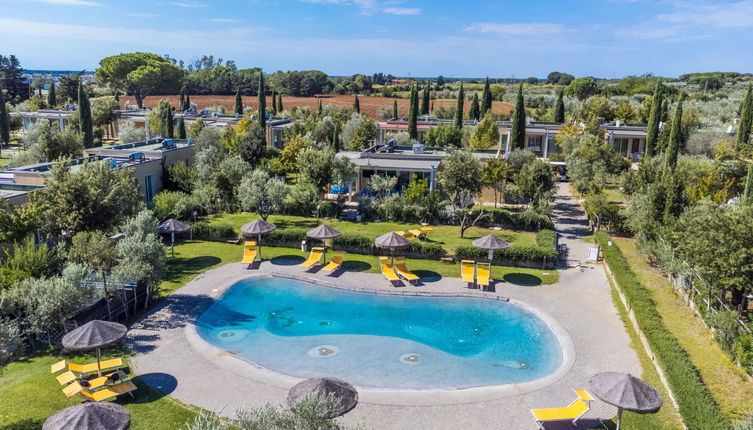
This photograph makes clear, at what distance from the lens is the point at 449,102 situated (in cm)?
10444

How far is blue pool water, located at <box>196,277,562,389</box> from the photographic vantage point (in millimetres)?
16609

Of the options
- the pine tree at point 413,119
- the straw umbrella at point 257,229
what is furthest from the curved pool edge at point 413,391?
the pine tree at point 413,119

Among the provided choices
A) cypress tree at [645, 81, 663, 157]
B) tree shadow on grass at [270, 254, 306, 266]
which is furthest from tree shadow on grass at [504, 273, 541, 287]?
cypress tree at [645, 81, 663, 157]

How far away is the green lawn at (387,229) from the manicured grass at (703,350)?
7.57m

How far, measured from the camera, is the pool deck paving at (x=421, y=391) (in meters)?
13.8

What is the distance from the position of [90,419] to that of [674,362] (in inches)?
596

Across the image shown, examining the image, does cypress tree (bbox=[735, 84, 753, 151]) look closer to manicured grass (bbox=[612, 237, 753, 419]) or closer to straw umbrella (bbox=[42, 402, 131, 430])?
manicured grass (bbox=[612, 237, 753, 419])

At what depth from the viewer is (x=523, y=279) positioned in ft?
80.3

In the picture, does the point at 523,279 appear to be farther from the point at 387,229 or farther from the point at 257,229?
the point at 257,229

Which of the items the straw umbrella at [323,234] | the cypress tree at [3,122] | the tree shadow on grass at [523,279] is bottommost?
the tree shadow on grass at [523,279]

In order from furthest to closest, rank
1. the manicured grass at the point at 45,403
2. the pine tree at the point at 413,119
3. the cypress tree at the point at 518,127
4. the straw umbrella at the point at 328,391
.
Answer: the pine tree at the point at 413,119 → the cypress tree at the point at 518,127 → the manicured grass at the point at 45,403 → the straw umbrella at the point at 328,391

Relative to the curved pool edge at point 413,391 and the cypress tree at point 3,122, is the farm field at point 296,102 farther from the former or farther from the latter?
the curved pool edge at point 413,391

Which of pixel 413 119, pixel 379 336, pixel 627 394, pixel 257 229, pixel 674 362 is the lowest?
pixel 379 336

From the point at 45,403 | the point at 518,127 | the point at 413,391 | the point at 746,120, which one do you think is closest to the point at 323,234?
the point at 413,391
